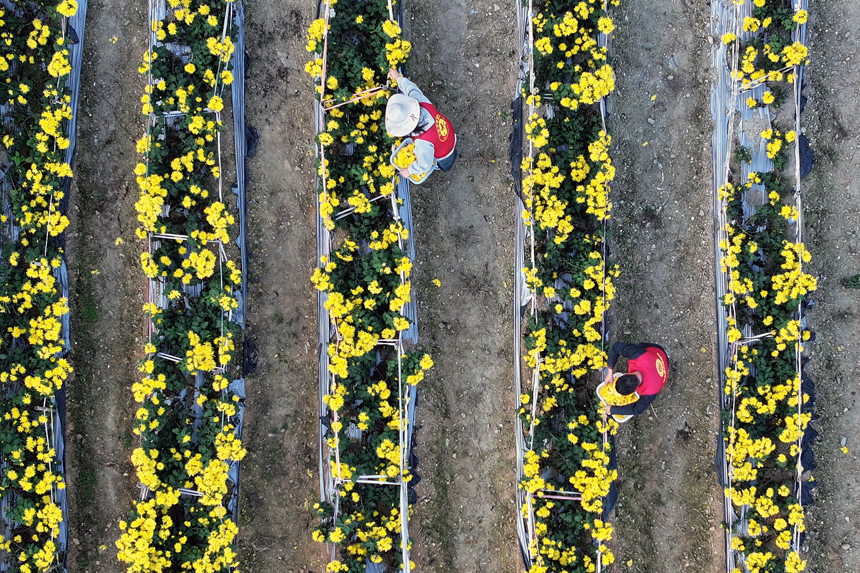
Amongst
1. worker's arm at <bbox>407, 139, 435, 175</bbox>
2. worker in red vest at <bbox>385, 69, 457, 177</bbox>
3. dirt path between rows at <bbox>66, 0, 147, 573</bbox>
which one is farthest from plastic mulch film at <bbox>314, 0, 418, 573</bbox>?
dirt path between rows at <bbox>66, 0, 147, 573</bbox>

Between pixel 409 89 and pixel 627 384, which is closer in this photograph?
pixel 627 384

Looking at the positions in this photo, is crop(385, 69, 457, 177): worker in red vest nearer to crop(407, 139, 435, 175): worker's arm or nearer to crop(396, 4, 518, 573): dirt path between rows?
crop(407, 139, 435, 175): worker's arm

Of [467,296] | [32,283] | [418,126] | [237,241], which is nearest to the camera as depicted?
[418,126]

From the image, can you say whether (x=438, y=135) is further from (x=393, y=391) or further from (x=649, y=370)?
(x=649, y=370)

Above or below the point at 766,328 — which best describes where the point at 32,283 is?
above

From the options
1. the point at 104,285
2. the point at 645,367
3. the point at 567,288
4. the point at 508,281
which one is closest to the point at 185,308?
the point at 104,285

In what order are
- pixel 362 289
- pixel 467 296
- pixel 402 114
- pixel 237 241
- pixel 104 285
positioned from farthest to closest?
pixel 467 296 < pixel 104 285 < pixel 237 241 < pixel 362 289 < pixel 402 114

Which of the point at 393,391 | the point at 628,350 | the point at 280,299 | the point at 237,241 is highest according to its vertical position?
the point at 237,241
